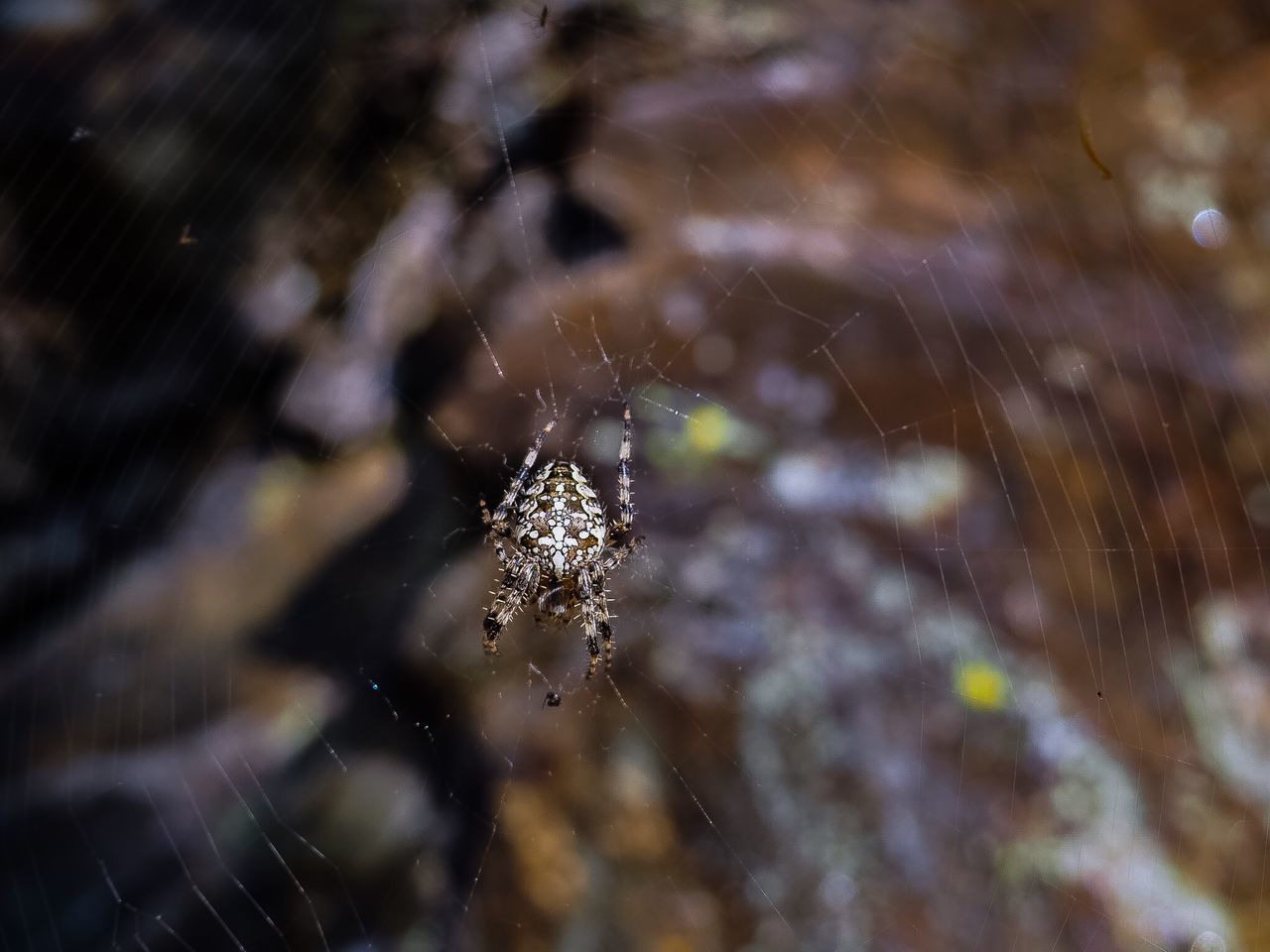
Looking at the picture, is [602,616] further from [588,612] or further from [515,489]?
[515,489]

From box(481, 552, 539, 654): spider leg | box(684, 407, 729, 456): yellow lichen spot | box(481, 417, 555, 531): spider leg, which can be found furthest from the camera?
box(481, 552, 539, 654): spider leg

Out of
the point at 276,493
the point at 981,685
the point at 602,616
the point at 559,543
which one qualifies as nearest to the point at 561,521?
the point at 559,543

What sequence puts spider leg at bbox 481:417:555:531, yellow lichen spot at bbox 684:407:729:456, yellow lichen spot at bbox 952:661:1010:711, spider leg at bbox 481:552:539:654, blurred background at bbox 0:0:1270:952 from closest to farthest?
1. blurred background at bbox 0:0:1270:952
2. yellow lichen spot at bbox 952:661:1010:711
3. yellow lichen spot at bbox 684:407:729:456
4. spider leg at bbox 481:417:555:531
5. spider leg at bbox 481:552:539:654

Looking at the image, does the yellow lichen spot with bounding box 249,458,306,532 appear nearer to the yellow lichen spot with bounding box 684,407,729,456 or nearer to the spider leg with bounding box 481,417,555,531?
the spider leg with bounding box 481,417,555,531

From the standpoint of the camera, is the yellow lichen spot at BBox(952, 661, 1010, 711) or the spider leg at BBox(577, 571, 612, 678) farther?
the spider leg at BBox(577, 571, 612, 678)

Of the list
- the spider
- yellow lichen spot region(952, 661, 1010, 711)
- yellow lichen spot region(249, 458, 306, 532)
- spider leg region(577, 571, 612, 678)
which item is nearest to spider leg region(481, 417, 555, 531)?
the spider

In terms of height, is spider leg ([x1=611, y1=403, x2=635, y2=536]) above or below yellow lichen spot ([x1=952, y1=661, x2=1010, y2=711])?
above

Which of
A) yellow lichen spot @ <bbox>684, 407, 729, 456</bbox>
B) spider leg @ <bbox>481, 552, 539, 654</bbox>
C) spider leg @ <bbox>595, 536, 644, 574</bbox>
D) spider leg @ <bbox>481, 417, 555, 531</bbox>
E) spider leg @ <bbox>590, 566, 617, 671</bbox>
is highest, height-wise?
yellow lichen spot @ <bbox>684, 407, 729, 456</bbox>

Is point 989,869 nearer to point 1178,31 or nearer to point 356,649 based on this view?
point 356,649

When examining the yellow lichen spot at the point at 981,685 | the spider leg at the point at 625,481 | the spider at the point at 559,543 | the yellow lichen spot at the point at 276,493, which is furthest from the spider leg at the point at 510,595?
the yellow lichen spot at the point at 981,685
